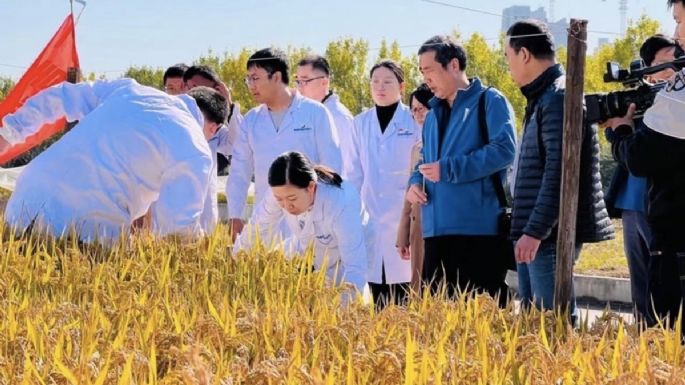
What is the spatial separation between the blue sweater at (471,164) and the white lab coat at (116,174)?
1.14 metres

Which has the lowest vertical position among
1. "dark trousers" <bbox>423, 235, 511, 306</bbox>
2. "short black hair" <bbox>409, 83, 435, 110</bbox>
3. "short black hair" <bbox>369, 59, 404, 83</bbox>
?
"dark trousers" <bbox>423, 235, 511, 306</bbox>

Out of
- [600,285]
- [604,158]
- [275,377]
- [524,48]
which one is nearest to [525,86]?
[524,48]

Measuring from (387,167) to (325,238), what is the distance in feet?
6.35

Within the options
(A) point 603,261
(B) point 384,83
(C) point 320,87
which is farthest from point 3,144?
(A) point 603,261

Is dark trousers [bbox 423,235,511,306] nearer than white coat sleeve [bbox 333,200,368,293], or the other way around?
white coat sleeve [bbox 333,200,368,293]

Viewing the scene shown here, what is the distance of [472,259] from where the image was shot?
4.70 metres

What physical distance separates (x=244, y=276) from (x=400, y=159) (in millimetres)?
3062

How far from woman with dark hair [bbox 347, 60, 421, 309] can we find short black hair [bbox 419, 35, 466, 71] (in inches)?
61.7

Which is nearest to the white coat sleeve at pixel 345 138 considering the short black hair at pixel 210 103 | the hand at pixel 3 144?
the short black hair at pixel 210 103

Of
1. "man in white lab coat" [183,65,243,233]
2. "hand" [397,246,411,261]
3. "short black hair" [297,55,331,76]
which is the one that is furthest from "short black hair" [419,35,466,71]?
"short black hair" [297,55,331,76]

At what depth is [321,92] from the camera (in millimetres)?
7102

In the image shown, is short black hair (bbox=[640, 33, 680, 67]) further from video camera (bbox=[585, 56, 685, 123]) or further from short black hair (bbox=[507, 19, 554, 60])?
video camera (bbox=[585, 56, 685, 123])

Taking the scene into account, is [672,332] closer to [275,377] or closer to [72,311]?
[275,377]

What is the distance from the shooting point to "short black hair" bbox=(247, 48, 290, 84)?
5.82m
